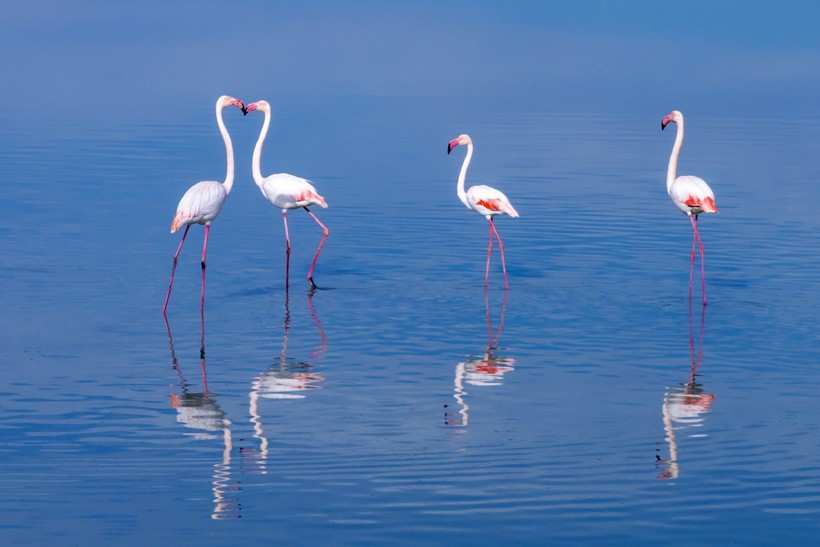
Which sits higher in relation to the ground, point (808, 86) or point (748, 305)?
point (808, 86)

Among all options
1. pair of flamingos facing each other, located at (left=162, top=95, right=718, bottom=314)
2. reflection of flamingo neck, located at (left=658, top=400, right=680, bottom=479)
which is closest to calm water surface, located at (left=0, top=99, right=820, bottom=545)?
reflection of flamingo neck, located at (left=658, top=400, right=680, bottom=479)

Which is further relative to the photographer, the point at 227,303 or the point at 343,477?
the point at 227,303

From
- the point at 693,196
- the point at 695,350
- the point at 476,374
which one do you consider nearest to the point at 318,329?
the point at 476,374

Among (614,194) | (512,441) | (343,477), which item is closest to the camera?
(343,477)

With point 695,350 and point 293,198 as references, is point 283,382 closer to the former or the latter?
point 695,350

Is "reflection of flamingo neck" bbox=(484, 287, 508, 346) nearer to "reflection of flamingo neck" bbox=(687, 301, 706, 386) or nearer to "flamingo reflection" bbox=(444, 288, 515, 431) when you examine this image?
"flamingo reflection" bbox=(444, 288, 515, 431)

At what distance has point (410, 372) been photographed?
995 centimetres

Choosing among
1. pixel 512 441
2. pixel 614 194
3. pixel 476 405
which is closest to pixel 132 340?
pixel 476 405

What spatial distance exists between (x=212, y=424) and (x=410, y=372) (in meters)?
1.91

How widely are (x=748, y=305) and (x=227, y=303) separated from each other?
4846 mm

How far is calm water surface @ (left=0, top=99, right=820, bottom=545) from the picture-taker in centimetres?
708

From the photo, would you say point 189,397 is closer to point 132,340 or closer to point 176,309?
point 132,340

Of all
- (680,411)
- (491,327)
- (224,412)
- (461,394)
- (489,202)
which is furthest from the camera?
(489,202)

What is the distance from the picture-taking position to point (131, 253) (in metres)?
14.9
